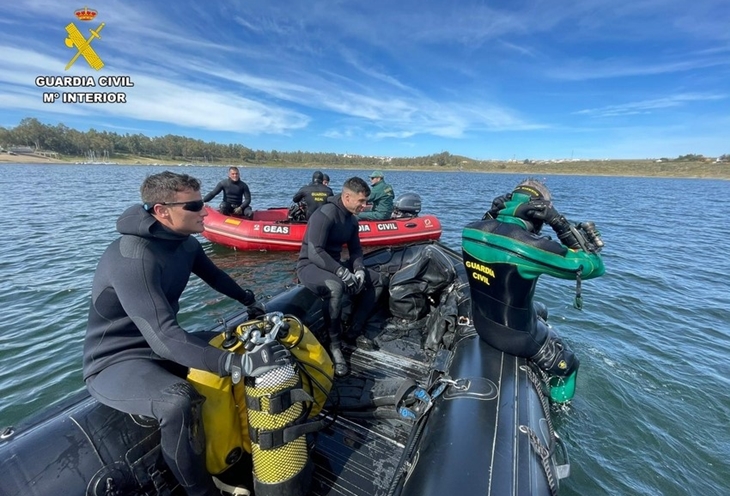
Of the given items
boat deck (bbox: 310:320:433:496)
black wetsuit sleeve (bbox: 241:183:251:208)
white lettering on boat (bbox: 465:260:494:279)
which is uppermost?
white lettering on boat (bbox: 465:260:494:279)

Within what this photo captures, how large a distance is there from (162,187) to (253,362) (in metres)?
1.12

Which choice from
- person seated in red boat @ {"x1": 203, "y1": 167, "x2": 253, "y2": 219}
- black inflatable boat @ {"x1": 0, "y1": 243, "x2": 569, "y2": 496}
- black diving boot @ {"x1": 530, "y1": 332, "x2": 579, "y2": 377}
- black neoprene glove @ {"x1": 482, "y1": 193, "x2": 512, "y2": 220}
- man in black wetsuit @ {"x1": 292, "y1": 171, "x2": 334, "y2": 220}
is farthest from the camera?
person seated in red boat @ {"x1": 203, "y1": 167, "x2": 253, "y2": 219}

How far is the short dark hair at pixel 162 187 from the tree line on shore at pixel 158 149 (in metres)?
112

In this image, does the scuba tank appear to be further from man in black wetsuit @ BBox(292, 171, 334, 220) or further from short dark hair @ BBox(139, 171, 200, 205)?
man in black wetsuit @ BBox(292, 171, 334, 220)

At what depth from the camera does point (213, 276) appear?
2.61 m

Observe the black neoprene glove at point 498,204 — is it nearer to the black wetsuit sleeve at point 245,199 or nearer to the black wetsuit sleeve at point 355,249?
the black wetsuit sleeve at point 355,249

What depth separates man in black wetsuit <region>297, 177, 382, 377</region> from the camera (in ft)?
11.8

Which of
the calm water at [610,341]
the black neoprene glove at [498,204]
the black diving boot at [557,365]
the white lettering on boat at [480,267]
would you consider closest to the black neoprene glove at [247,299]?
the white lettering on boat at [480,267]

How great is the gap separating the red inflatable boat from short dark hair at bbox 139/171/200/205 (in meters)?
7.28

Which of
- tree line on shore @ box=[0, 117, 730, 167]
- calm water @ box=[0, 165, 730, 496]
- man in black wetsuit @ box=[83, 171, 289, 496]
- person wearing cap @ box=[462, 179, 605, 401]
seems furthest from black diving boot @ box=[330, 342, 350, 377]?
tree line on shore @ box=[0, 117, 730, 167]

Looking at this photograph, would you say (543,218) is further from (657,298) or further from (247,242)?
(247,242)

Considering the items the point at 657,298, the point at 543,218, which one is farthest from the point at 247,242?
the point at 657,298

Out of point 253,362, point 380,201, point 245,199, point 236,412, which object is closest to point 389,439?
point 236,412

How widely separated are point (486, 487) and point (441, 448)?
1.06 feet
